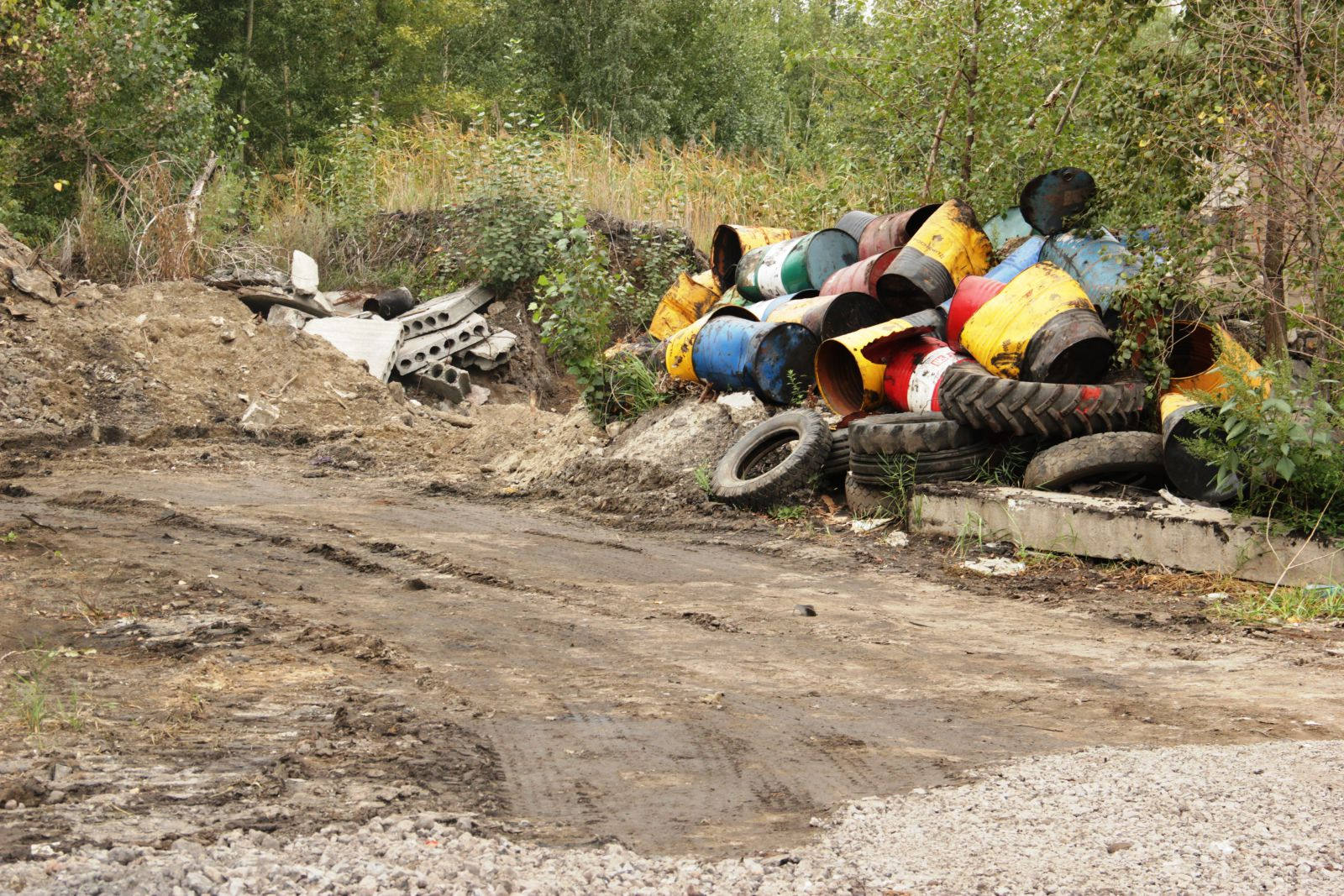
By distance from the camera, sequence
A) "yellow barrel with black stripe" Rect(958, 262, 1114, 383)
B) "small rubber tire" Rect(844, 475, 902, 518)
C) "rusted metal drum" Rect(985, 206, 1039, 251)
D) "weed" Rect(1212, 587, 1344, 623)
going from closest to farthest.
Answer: "weed" Rect(1212, 587, 1344, 623) → "yellow barrel with black stripe" Rect(958, 262, 1114, 383) → "small rubber tire" Rect(844, 475, 902, 518) → "rusted metal drum" Rect(985, 206, 1039, 251)

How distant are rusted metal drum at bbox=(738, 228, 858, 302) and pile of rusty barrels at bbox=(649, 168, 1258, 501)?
1 cm

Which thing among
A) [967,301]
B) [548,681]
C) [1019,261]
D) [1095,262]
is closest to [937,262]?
[1019,261]

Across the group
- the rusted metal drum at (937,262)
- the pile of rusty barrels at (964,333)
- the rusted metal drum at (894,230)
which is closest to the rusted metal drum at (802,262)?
the pile of rusty barrels at (964,333)

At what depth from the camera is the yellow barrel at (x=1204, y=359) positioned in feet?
25.6

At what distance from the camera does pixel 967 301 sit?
30.1 feet

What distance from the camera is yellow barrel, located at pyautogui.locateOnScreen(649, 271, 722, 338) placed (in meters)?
12.8

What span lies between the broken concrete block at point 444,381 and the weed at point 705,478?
228 inches


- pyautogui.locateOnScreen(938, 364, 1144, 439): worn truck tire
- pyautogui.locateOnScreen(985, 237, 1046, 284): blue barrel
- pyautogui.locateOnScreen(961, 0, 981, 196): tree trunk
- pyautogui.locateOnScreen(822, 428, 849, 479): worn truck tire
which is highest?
pyautogui.locateOnScreen(961, 0, 981, 196): tree trunk

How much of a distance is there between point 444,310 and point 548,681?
440 inches

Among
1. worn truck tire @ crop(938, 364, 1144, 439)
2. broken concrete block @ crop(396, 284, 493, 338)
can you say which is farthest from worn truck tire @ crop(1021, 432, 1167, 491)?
broken concrete block @ crop(396, 284, 493, 338)

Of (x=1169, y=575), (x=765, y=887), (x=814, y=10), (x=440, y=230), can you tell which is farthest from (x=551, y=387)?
(x=814, y=10)

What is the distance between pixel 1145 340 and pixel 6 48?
582 inches

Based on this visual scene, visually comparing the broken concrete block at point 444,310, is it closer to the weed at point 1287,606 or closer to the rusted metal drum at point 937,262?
the rusted metal drum at point 937,262

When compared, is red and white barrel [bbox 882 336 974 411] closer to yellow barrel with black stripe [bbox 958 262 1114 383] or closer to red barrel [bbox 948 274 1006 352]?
red barrel [bbox 948 274 1006 352]
